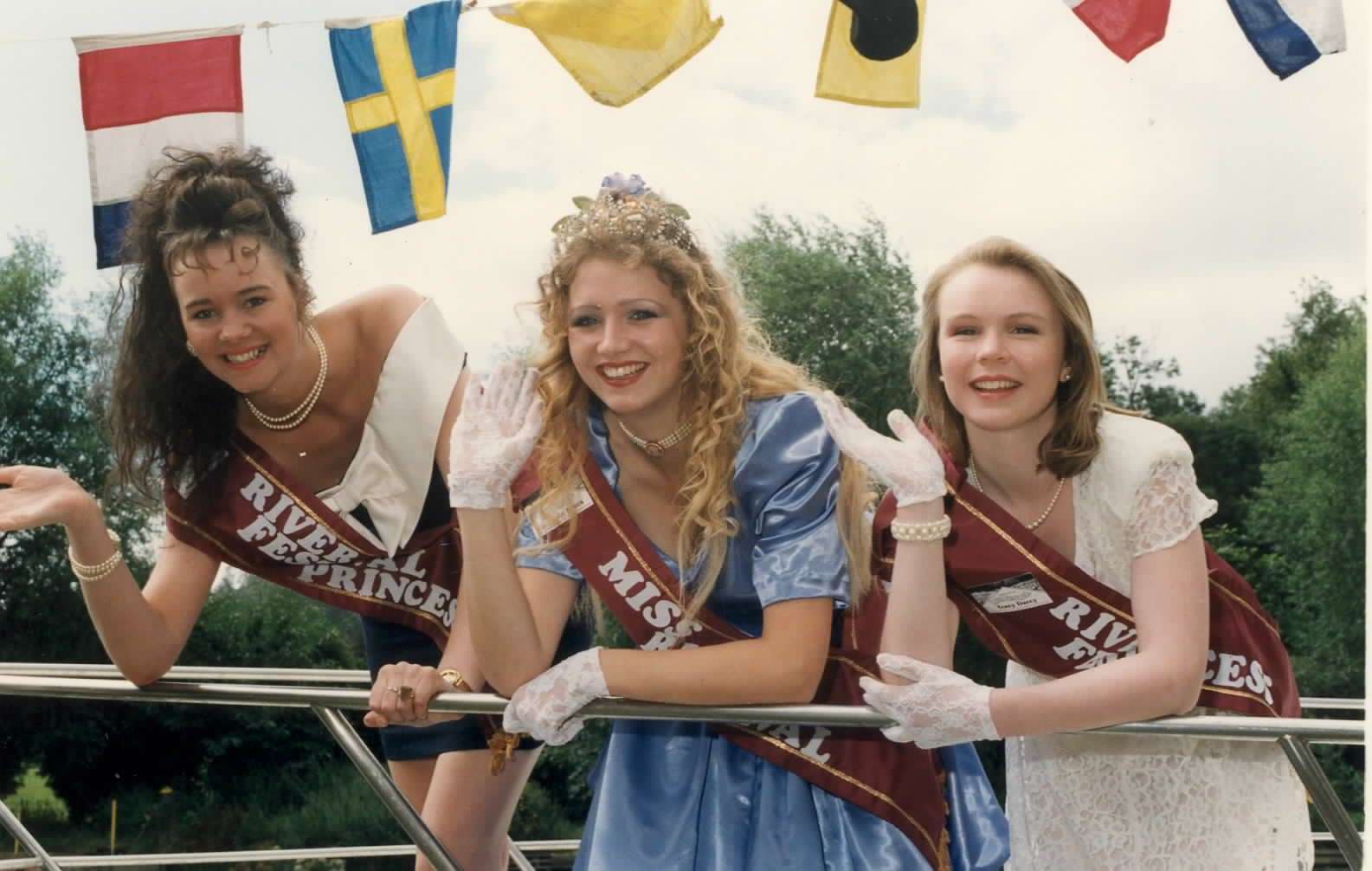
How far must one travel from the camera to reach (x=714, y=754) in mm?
1385

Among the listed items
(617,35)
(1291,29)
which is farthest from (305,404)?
(1291,29)

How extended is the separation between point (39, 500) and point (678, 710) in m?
0.78

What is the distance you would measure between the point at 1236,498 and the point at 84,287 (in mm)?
5946

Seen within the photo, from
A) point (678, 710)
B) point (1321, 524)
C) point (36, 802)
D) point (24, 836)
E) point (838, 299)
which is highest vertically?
point (838, 299)

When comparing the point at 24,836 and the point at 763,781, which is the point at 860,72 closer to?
the point at 763,781

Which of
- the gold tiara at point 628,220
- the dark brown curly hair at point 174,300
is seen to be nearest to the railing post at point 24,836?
the dark brown curly hair at point 174,300

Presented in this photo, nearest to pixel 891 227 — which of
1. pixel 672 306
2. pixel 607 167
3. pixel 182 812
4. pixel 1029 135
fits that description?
pixel 1029 135

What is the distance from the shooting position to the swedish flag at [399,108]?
2166 mm

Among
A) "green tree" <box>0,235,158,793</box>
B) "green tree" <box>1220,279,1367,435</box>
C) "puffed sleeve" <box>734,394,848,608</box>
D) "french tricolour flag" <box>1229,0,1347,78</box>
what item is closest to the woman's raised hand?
"puffed sleeve" <box>734,394,848,608</box>

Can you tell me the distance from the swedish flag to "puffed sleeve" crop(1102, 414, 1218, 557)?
1142 millimetres

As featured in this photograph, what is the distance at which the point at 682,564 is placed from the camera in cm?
144

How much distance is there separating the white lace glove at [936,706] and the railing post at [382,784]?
0.41 metres

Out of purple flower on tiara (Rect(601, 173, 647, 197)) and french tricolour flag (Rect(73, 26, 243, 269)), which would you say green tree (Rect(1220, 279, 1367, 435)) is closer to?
french tricolour flag (Rect(73, 26, 243, 269))

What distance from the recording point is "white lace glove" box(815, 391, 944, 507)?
4.37ft
